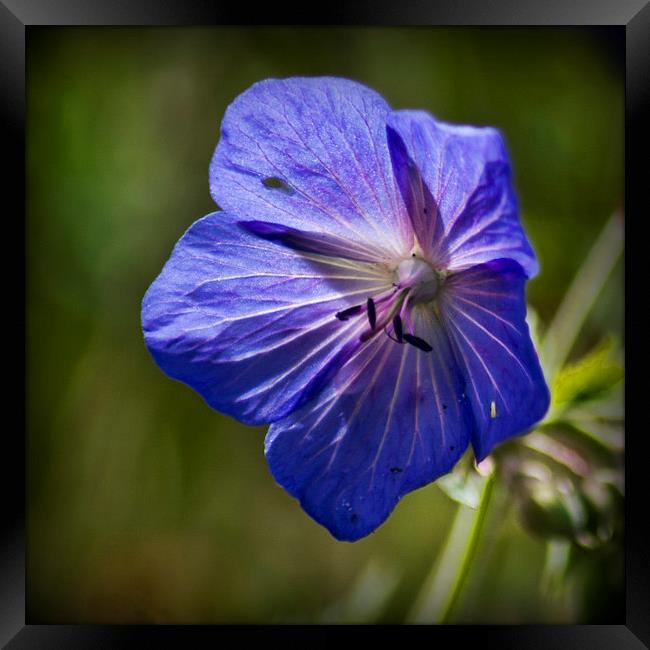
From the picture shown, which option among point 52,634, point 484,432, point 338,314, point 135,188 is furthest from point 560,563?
point 135,188

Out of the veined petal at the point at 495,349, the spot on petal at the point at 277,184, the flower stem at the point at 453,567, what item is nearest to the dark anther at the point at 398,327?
the veined petal at the point at 495,349

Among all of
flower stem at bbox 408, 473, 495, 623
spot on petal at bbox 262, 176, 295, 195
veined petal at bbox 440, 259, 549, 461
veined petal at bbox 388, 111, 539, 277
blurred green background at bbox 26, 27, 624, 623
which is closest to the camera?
veined petal at bbox 388, 111, 539, 277

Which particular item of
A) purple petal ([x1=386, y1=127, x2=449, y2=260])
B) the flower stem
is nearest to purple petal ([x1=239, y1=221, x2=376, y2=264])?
purple petal ([x1=386, y1=127, x2=449, y2=260])

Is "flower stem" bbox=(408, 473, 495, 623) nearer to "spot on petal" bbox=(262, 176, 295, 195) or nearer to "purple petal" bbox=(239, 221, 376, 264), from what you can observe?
"purple petal" bbox=(239, 221, 376, 264)

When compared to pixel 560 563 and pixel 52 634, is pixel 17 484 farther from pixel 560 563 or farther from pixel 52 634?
pixel 560 563

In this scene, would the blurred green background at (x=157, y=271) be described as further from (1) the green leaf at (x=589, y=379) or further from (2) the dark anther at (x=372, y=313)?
(2) the dark anther at (x=372, y=313)

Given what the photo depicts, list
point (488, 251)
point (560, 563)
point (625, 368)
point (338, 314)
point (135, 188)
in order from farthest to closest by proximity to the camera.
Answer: point (135, 188)
point (560, 563)
point (625, 368)
point (338, 314)
point (488, 251)
